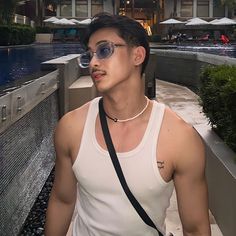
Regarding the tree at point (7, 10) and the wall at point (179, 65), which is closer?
the wall at point (179, 65)

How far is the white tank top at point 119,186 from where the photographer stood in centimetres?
178

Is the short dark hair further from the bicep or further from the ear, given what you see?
the bicep

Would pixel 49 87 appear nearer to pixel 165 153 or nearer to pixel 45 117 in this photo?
pixel 45 117

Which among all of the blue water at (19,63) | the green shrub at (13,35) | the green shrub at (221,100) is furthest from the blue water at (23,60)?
the green shrub at (13,35)

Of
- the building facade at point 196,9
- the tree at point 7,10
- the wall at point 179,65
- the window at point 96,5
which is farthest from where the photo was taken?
the window at point 96,5

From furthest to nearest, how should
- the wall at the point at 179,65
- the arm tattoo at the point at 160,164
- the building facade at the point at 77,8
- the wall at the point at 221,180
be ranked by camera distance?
1. the building facade at the point at 77,8
2. the wall at the point at 179,65
3. the wall at the point at 221,180
4. the arm tattoo at the point at 160,164

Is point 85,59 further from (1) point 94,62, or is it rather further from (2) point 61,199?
(2) point 61,199

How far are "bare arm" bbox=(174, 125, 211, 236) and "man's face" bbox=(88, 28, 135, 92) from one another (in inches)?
15.8

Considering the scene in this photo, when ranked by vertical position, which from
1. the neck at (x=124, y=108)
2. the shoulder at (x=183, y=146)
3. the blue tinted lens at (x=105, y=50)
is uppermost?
the blue tinted lens at (x=105, y=50)

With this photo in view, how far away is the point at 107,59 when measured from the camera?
186cm

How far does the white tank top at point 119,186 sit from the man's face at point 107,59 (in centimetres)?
21

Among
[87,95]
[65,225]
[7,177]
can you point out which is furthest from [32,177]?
[65,225]

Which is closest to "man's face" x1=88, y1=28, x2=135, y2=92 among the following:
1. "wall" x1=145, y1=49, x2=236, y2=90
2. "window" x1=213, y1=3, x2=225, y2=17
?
"wall" x1=145, y1=49, x2=236, y2=90

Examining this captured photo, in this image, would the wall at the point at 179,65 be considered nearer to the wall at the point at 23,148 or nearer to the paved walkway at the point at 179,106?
the paved walkway at the point at 179,106
